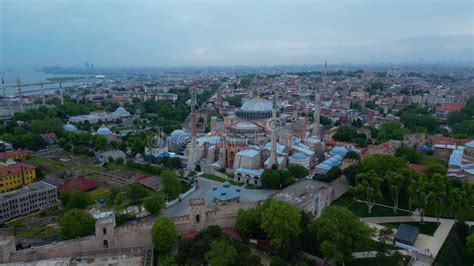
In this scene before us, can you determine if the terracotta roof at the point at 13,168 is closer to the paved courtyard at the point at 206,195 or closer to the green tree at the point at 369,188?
the paved courtyard at the point at 206,195

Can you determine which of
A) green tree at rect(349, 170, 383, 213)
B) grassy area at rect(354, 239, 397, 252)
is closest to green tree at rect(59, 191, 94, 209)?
grassy area at rect(354, 239, 397, 252)

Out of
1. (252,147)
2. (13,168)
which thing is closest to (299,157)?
(252,147)

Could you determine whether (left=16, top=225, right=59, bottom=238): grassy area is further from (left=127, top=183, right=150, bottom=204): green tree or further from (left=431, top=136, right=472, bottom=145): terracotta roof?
(left=431, top=136, right=472, bottom=145): terracotta roof

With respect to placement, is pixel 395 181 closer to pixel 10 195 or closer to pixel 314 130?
pixel 314 130

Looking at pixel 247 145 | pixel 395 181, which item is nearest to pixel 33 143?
pixel 247 145

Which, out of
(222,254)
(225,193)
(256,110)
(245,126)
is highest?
(256,110)

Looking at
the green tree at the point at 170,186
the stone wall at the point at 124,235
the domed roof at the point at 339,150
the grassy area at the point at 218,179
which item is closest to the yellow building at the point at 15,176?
the green tree at the point at 170,186

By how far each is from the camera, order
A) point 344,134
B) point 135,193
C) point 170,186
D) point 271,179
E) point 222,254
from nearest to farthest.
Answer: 1. point 222,254
2. point 135,193
3. point 170,186
4. point 271,179
5. point 344,134

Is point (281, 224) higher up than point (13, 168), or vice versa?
point (281, 224)

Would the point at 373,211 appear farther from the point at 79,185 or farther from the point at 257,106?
the point at 79,185
